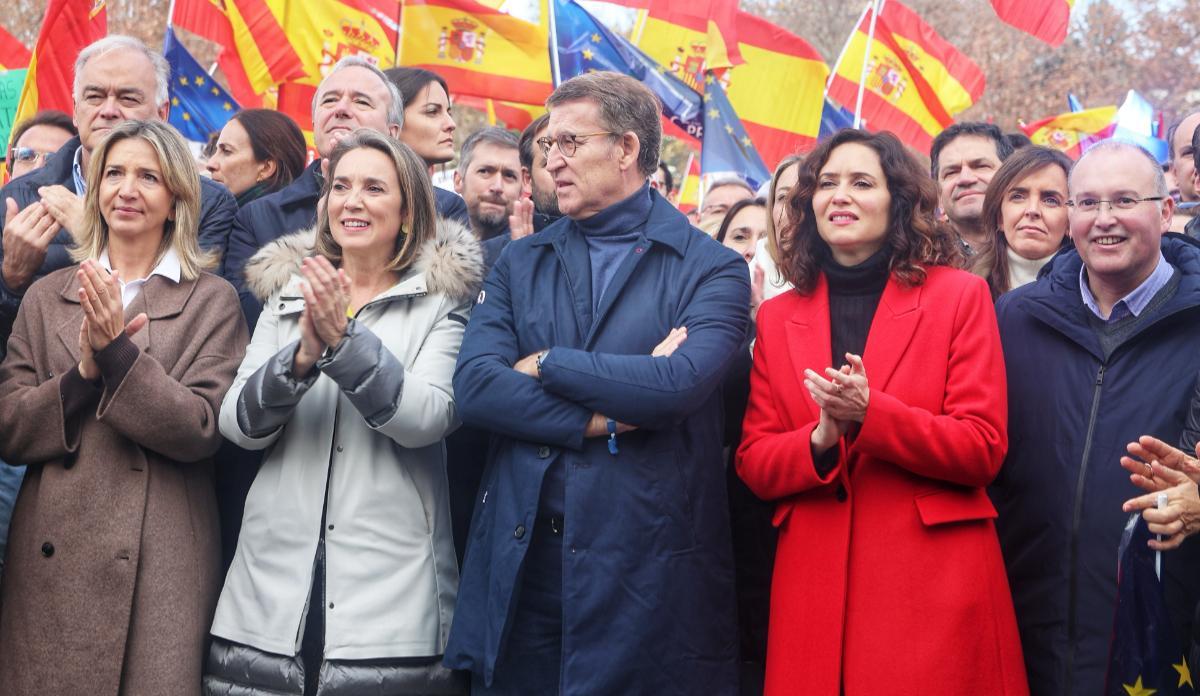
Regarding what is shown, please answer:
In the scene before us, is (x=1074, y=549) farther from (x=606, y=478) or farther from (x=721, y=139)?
(x=721, y=139)

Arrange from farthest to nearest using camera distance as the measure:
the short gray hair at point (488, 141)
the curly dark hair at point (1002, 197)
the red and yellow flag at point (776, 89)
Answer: the red and yellow flag at point (776, 89) → the short gray hair at point (488, 141) → the curly dark hair at point (1002, 197)

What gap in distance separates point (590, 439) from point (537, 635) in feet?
1.99

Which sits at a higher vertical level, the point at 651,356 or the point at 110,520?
the point at 651,356

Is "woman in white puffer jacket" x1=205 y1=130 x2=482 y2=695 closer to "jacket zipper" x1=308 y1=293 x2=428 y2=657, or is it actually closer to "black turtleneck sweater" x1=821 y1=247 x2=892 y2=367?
"jacket zipper" x1=308 y1=293 x2=428 y2=657

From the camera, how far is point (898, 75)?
461 inches

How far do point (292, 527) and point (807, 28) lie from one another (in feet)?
109

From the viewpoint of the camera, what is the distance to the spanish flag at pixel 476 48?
9539 mm

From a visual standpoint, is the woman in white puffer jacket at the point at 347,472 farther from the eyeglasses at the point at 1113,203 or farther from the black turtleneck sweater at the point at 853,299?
the eyeglasses at the point at 1113,203

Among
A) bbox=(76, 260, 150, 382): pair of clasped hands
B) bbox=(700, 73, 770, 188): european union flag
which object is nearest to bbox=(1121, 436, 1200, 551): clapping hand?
bbox=(76, 260, 150, 382): pair of clasped hands

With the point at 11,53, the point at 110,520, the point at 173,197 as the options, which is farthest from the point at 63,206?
the point at 11,53

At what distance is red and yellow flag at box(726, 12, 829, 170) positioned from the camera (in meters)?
10.8

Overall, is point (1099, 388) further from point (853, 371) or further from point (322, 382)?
point (322, 382)

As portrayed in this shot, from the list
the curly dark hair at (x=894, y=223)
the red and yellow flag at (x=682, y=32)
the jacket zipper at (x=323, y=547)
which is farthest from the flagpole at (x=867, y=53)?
the jacket zipper at (x=323, y=547)

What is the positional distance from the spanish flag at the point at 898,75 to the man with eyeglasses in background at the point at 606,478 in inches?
303
